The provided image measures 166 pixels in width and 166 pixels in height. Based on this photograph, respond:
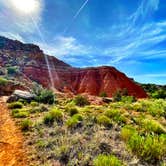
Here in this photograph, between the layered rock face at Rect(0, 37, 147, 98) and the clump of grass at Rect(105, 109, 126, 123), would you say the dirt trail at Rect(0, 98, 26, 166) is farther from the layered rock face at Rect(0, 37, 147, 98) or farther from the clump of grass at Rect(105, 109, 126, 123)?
the layered rock face at Rect(0, 37, 147, 98)

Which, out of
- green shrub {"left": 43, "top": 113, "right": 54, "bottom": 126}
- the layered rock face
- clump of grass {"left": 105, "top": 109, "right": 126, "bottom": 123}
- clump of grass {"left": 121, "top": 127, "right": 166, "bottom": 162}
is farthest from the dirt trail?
the layered rock face

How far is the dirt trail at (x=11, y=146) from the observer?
273 inches

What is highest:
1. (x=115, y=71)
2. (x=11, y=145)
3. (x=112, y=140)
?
(x=115, y=71)

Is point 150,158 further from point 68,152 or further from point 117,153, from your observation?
point 68,152

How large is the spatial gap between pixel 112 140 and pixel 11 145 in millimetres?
3879

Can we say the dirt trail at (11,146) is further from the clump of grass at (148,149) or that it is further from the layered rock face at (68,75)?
the layered rock face at (68,75)

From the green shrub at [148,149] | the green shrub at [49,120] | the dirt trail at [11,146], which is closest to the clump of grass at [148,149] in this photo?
the green shrub at [148,149]

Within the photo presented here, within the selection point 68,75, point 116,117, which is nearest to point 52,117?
point 116,117

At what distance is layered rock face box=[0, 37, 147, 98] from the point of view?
60906mm

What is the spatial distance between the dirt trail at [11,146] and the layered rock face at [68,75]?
46113 mm

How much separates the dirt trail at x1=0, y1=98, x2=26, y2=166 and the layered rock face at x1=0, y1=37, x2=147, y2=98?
151 feet

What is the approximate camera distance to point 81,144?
25.6 ft

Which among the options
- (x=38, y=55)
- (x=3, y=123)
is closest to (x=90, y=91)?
(x=38, y=55)

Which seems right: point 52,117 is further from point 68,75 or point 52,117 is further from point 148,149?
point 68,75
